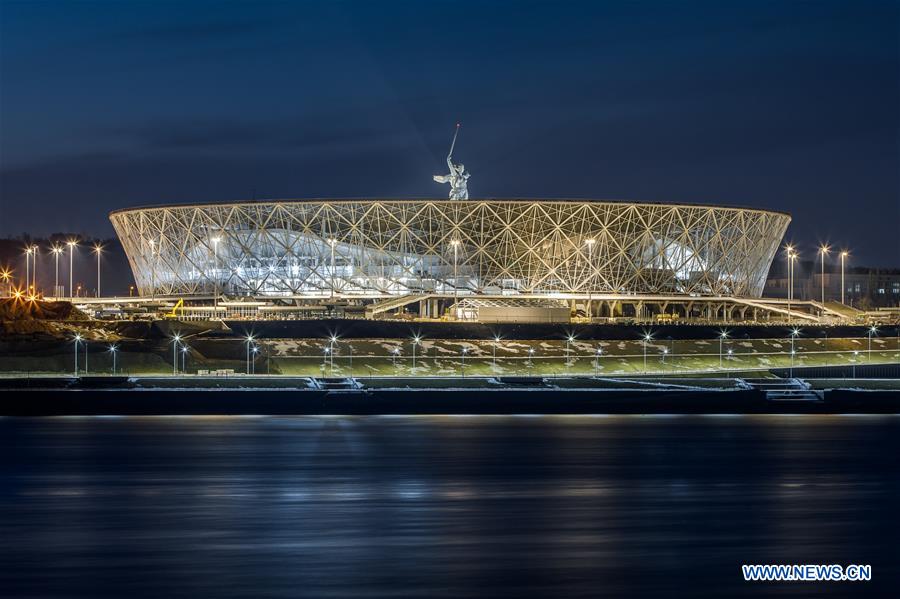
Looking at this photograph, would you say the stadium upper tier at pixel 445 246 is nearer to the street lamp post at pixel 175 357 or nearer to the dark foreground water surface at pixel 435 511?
the street lamp post at pixel 175 357

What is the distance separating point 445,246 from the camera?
102 m

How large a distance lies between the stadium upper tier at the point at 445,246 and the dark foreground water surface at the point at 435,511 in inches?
2703

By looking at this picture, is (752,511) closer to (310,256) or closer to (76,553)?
(76,553)

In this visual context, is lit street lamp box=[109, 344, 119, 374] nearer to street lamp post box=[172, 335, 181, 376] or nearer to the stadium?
Result: street lamp post box=[172, 335, 181, 376]

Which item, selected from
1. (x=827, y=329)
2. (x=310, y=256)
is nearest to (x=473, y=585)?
(x=827, y=329)

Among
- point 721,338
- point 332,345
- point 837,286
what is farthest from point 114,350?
point 837,286

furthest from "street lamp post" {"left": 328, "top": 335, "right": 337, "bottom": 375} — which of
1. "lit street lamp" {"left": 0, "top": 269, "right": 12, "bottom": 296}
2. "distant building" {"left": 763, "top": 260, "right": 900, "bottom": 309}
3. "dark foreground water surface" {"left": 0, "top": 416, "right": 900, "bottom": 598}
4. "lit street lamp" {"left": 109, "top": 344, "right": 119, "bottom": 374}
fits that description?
"distant building" {"left": 763, "top": 260, "right": 900, "bottom": 309}

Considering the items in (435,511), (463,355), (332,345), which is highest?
(332,345)

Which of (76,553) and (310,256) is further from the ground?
(310,256)

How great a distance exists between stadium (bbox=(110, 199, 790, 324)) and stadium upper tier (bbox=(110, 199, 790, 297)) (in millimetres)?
92

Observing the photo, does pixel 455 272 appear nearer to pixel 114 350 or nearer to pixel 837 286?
pixel 114 350

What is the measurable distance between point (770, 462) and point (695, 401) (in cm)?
1673

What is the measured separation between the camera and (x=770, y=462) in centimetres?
2702

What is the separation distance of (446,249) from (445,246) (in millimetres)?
283
